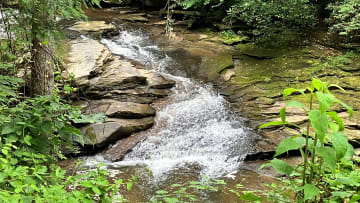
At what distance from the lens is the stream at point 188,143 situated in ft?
19.2

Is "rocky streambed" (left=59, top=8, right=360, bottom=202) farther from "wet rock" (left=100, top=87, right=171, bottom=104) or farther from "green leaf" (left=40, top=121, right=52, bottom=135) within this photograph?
"green leaf" (left=40, top=121, right=52, bottom=135)

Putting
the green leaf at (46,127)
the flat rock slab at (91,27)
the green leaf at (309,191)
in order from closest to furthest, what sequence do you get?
the green leaf at (309,191), the green leaf at (46,127), the flat rock slab at (91,27)

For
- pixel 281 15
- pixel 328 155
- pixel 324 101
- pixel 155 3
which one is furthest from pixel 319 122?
pixel 155 3

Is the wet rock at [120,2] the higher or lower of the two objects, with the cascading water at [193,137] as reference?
higher

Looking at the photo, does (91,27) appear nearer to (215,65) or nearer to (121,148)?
(215,65)

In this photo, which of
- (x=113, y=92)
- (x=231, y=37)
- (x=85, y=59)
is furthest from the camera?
(x=231, y=37)

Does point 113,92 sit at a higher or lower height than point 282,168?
lower

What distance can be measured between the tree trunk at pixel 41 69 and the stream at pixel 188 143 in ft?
6.91

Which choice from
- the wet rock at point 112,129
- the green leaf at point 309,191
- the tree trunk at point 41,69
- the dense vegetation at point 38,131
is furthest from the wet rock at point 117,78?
the green leaf at point 309,191

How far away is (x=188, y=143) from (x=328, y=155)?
5.12 metres

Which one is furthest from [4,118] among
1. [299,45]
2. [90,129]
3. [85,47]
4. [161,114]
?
[299,45]

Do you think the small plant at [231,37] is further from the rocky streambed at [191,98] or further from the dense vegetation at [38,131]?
the dense vegetation at [38,131]

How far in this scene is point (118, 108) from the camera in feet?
24.1

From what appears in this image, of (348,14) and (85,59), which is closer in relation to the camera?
(85,59)
